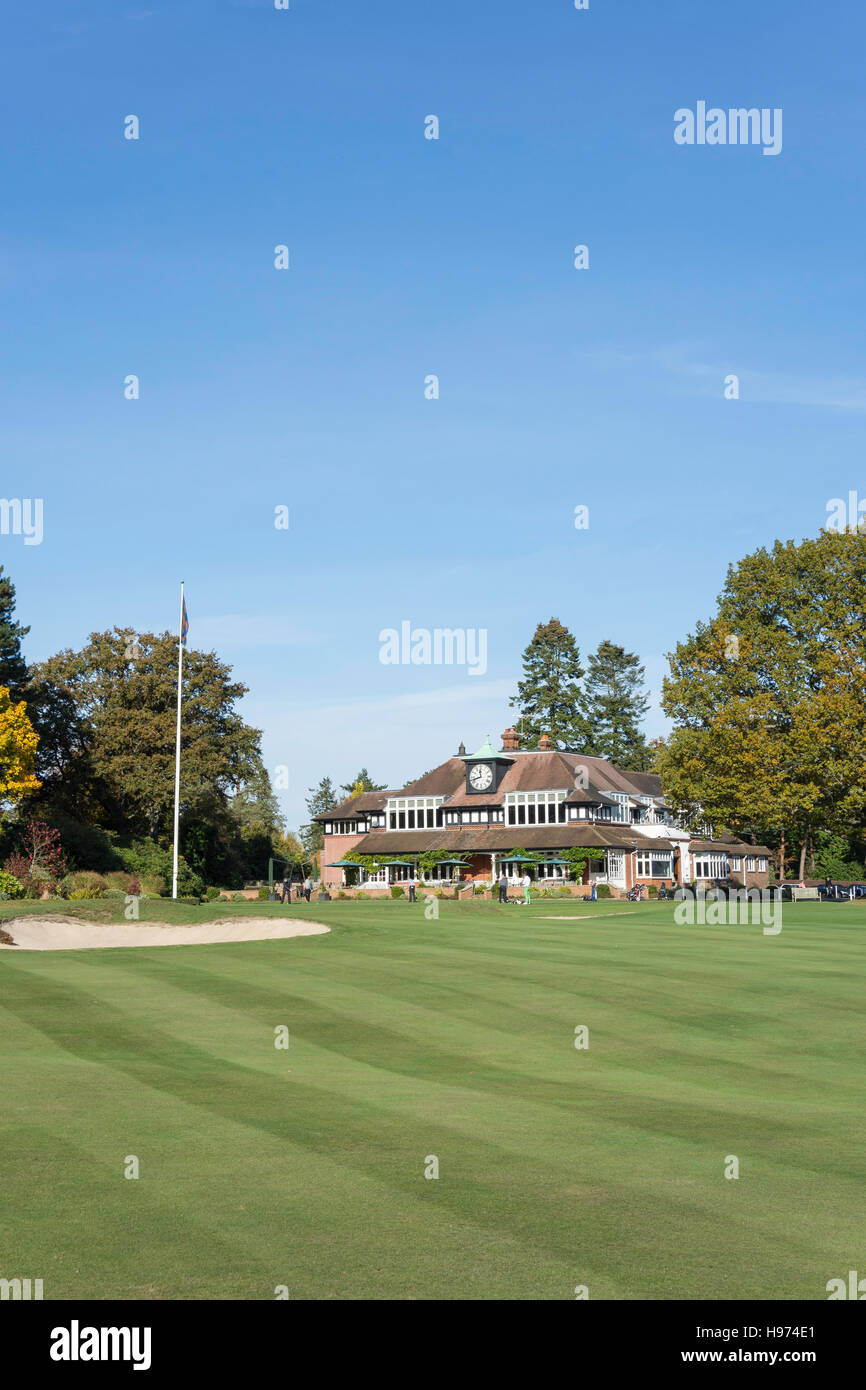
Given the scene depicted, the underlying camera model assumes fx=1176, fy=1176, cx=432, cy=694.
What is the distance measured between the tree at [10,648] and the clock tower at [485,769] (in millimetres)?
38510

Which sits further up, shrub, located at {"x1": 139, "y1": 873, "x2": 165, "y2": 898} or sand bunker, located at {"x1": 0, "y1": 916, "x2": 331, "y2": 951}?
sand bunker, located at {"x1": 0, "y1": 916, "x2": 331, "y2": 951}

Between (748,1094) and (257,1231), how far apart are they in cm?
829

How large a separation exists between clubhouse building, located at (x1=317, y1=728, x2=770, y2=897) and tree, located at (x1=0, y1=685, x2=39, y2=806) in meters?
30.6

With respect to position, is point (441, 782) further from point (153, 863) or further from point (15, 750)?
point (15, 750)

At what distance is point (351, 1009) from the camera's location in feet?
65.4

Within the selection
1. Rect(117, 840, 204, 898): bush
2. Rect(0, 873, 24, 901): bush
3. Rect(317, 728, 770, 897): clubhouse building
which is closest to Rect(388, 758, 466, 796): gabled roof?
Rect(317, 728, 770, 897): clubhouse building

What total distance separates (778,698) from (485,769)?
1538 inches

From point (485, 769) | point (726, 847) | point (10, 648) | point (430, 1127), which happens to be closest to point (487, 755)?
Answer: point (485, 769)

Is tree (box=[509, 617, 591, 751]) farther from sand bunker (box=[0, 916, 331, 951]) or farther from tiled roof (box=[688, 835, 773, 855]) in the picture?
sand bunker (box=[0, 916, 331, 951])

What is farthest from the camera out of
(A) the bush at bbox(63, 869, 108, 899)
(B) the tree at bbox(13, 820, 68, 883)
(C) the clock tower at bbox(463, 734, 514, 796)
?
(C) the clock tower at bbox(463, 734, 514, 796)

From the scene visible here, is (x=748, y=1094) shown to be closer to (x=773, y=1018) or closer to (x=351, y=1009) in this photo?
(x=773, y=1018)

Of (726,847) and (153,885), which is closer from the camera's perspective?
(153,885)

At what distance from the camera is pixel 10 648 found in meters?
70.8

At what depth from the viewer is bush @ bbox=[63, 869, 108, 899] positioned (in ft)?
145
